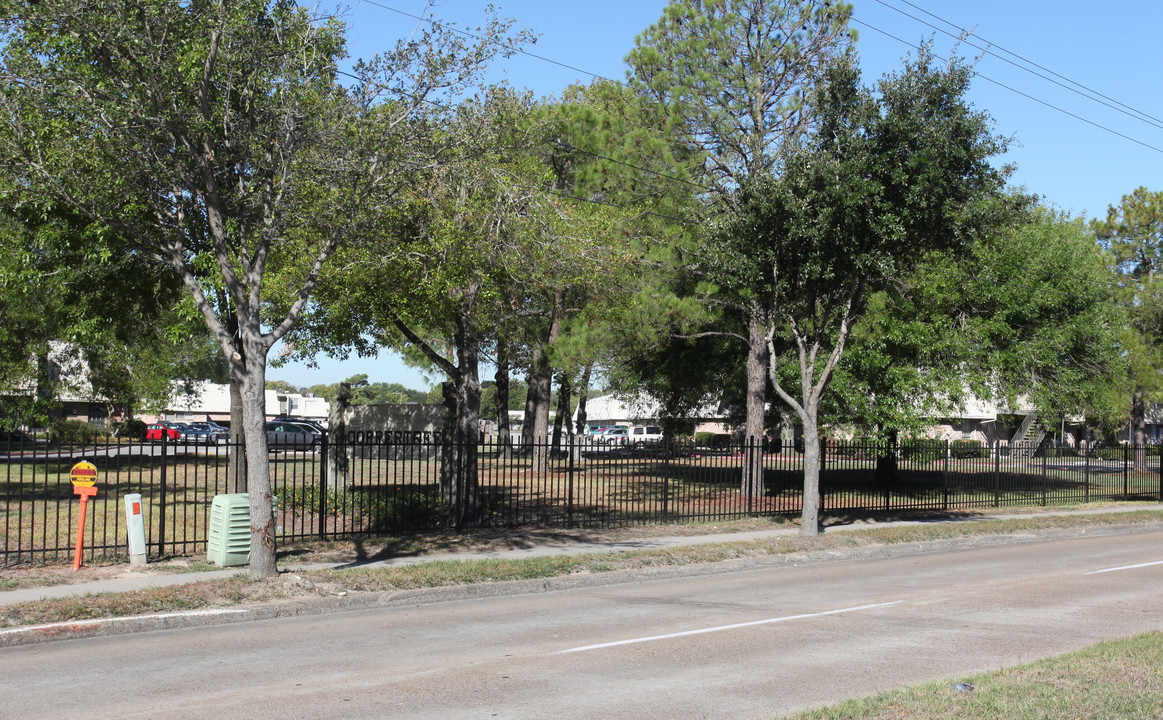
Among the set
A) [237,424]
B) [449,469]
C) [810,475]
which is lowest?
[810,475]

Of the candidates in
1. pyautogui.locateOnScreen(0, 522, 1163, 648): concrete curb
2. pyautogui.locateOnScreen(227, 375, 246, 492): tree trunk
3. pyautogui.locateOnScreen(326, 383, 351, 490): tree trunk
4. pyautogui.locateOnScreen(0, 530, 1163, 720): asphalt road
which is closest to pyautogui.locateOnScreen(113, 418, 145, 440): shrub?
pyautogui.locateOnScreen(326, 383, 351, 490): tree trunk

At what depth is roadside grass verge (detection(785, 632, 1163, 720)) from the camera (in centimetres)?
602

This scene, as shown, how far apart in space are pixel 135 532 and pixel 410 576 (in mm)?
3849

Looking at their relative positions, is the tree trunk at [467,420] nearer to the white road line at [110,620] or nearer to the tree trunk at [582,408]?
the tree trunk at [582,408]

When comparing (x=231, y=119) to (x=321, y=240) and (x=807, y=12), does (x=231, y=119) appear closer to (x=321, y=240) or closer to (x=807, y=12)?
(x=321, y=240)

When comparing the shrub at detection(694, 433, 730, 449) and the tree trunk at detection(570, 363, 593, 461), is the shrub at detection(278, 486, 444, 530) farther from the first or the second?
the shrub at detection(694, 433, 730, 449)

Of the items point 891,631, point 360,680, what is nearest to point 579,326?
point 891,631

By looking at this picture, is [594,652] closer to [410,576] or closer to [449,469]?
[410,576]

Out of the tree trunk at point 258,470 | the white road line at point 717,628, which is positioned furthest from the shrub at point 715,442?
the tree trunk at point 258,470

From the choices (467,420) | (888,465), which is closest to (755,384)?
(888,465)

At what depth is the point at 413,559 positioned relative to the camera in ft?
45.6

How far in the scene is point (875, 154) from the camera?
1661 centimetres

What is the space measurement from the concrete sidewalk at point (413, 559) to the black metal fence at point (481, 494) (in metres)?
0.97

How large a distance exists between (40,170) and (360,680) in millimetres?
7751
